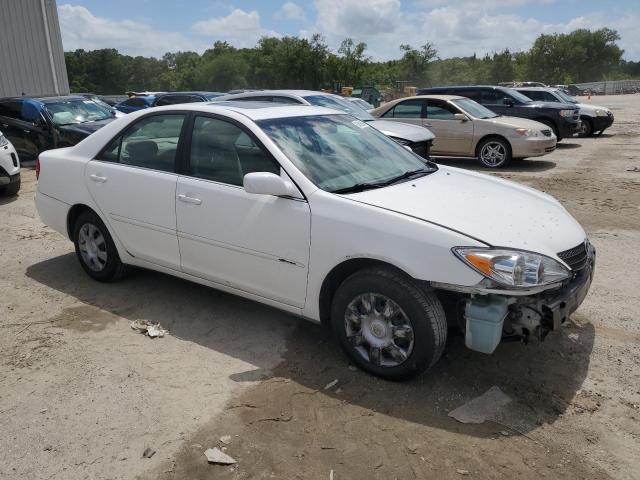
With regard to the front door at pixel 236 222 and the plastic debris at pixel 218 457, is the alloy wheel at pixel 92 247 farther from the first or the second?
the plastic debris at pixel 218 457

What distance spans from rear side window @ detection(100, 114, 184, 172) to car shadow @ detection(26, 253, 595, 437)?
1179 mm

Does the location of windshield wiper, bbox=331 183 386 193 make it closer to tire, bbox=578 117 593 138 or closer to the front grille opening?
the front grille opening

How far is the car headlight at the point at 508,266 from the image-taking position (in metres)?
2.90

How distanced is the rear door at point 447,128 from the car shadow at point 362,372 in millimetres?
8279

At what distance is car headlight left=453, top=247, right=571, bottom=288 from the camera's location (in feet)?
9.53

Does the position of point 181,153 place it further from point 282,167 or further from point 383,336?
point 383,336

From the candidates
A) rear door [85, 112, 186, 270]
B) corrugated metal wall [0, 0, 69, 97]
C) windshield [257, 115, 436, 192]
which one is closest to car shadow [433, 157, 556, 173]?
windshield [257, 115, 436, 192]

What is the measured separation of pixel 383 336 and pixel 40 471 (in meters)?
1.94

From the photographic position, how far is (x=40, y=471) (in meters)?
2.65

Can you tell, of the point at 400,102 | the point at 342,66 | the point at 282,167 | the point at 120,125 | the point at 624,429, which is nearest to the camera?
the point at 624,429

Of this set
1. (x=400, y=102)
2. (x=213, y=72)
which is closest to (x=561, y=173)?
(x=400, y=102)

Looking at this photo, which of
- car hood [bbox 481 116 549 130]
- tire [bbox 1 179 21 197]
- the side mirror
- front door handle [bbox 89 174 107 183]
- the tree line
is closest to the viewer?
the side mirror

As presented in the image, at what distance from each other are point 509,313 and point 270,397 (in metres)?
1.48

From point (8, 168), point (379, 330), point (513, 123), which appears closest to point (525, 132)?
point (513, 123)
